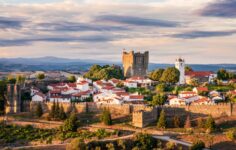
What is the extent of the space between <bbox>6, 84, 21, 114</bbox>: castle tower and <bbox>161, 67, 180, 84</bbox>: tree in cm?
2044

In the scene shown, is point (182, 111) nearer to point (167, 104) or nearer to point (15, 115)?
point (167, 104)

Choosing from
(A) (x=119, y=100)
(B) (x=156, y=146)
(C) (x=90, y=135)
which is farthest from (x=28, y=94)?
(B) (x=156, y=146)

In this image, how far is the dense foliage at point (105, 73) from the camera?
66.2 metres

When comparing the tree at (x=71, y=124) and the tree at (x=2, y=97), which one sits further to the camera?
the tree at (x=2, y=97)

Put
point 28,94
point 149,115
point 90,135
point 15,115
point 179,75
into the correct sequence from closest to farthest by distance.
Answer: point 90,135 < point 149,115 < point 15,115 < point 28,94 < point 179,75

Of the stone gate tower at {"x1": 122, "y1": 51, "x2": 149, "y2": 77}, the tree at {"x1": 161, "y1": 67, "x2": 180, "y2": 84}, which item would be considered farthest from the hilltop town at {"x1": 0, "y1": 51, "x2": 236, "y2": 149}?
the stone gate tower at {"x1": 122, "y1": 51, "x2": 149, "y2": 77}

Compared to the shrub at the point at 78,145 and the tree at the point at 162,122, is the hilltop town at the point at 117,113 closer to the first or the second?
the tree at the point at 162,122

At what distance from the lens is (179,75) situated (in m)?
63.4

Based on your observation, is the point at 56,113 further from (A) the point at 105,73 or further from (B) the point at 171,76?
(A) the point at 105,73

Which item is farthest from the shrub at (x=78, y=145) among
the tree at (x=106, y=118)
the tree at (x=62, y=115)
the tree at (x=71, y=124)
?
the tree at (x=62, y=115)

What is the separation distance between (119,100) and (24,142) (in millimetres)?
12096

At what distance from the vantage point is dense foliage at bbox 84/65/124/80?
66.2 m

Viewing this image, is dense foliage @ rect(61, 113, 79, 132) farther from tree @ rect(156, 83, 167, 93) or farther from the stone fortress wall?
tree @ rect(156, 83, 167, 93)

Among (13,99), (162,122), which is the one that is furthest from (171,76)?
(13,99)
